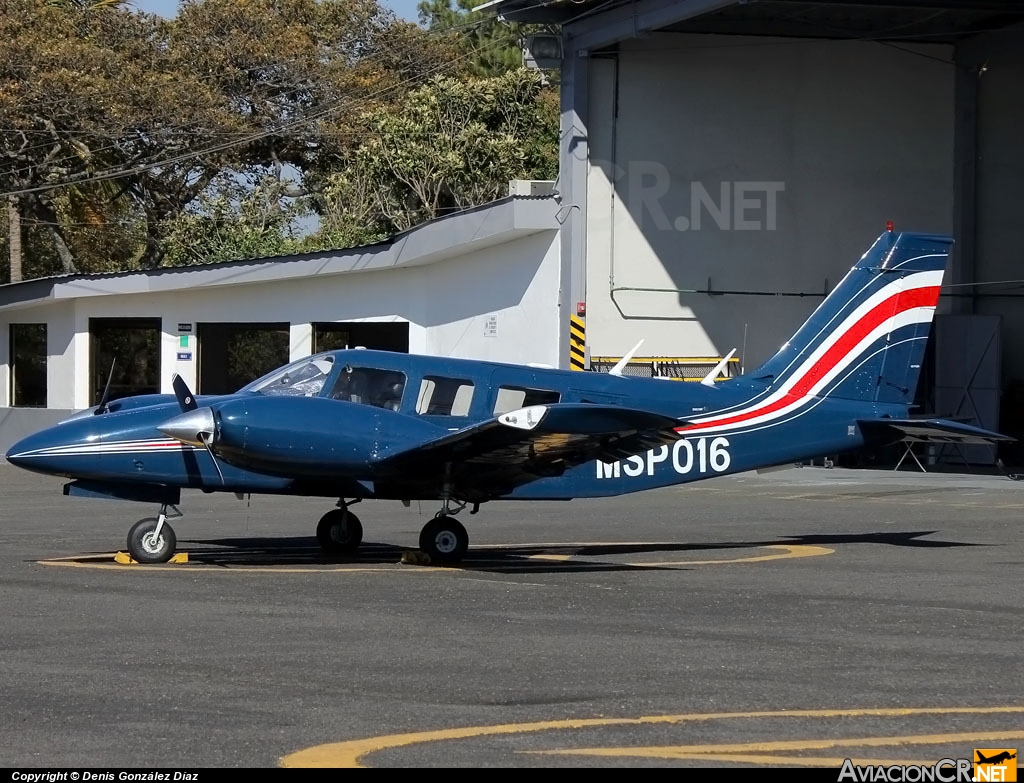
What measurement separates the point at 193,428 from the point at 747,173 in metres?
18.9

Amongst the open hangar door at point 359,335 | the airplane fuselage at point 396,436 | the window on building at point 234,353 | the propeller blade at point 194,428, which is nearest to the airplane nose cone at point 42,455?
the airplane fuselage at point 396,436

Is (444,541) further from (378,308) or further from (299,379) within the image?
(378,308)

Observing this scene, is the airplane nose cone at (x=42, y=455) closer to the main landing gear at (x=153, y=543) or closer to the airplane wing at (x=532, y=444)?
the main landing gear at (x=153, y=543)

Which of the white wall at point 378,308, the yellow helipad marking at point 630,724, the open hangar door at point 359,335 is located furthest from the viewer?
the open hangar door at point 359,335

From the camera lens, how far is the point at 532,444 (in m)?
12.5

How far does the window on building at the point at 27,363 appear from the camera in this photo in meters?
35.3

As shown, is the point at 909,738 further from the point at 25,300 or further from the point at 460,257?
the point at 25,300

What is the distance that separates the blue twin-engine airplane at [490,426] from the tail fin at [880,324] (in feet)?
0.05

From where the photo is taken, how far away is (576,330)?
1071 inches

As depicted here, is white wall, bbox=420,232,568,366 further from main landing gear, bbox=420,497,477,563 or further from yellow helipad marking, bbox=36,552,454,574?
yellow helipad marking, bbox=36,552,454,574

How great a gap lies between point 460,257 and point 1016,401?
39.2 feet

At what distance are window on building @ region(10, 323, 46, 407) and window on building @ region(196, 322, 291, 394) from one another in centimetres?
490

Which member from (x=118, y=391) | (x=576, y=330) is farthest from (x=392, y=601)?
(x=118, y=391)

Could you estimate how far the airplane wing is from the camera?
11766 millimetres
